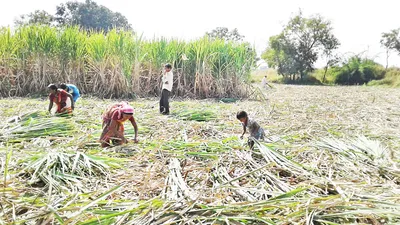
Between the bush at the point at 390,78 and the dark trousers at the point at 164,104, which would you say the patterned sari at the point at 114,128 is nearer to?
the dark trousers at the point at 164,104

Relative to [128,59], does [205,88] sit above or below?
below

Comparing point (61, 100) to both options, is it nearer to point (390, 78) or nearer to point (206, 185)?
point (206, 185)

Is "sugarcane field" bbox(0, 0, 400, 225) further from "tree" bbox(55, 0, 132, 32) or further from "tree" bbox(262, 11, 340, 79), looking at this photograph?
"tree" bbox(55, 0, 132, 32)

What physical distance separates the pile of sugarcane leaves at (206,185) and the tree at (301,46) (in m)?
30.4

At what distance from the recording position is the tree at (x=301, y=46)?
32.6 m

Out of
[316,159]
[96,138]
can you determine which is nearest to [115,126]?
[96,138]

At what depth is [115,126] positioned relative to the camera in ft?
11.3

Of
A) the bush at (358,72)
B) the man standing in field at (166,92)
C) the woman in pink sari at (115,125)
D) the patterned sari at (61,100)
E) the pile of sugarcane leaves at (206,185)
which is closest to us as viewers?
the pile of sugarcane leaves at (206,185)

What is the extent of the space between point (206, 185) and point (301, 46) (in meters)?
33.3

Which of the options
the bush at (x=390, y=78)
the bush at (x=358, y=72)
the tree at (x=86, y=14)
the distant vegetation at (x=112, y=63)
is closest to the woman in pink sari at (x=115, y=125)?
the distant vegetation at (x=112, y=63)

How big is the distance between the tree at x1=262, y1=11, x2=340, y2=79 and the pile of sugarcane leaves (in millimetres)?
30403

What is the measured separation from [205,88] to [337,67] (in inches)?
1016

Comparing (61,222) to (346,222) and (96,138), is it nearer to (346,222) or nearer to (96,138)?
(346,222)

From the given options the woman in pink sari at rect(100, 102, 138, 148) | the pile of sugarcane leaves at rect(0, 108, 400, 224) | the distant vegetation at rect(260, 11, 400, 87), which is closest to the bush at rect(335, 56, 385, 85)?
the distant vegetation at rect(260, 11, 400, 87)
